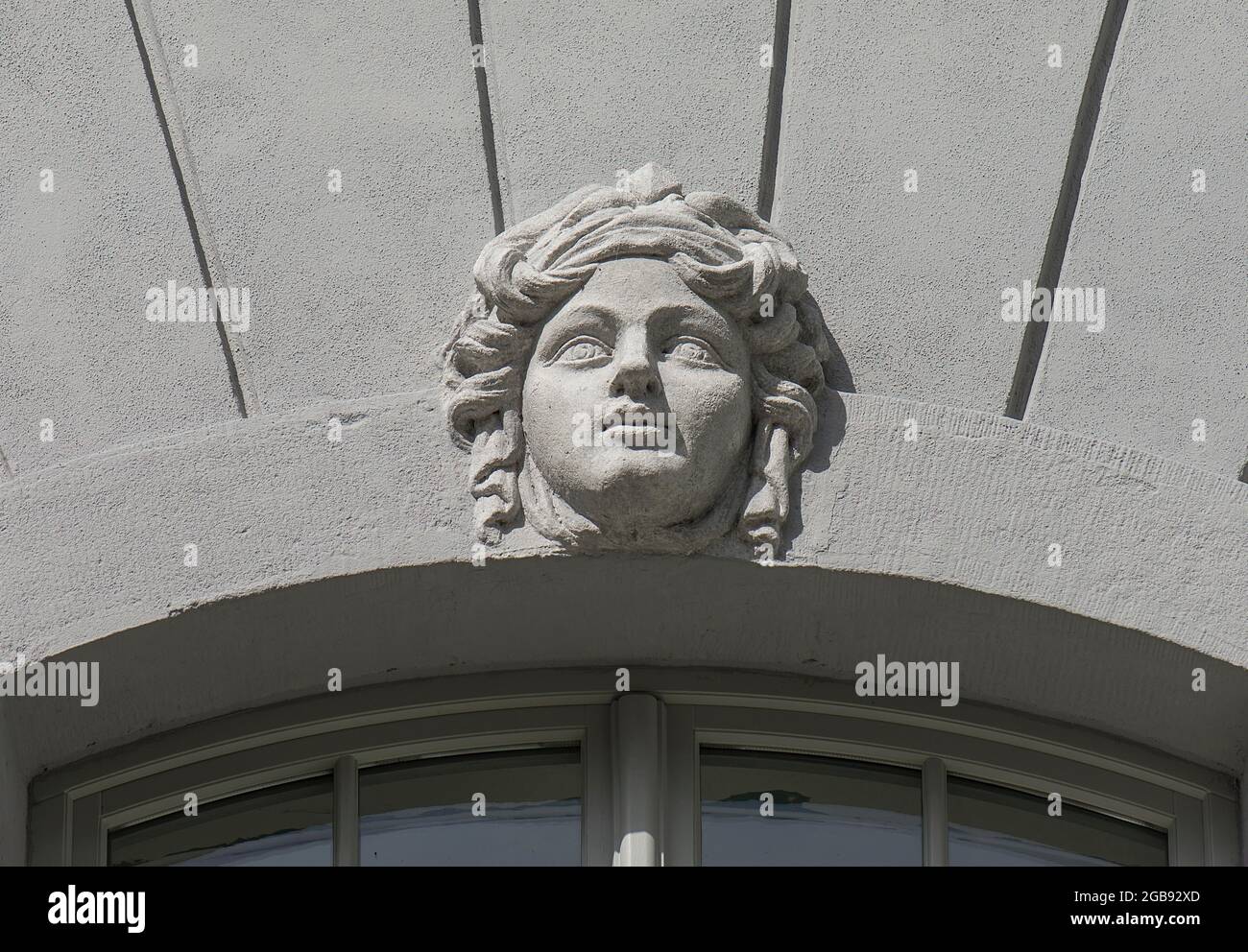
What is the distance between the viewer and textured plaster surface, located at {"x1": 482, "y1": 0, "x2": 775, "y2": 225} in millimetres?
5254

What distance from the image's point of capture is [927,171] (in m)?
5.28

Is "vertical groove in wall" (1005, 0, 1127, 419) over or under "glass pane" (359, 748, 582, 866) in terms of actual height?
over

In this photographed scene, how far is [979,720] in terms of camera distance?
5.08m

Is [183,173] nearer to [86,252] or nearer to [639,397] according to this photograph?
[86,252]

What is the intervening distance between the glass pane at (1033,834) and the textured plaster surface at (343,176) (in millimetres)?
1730

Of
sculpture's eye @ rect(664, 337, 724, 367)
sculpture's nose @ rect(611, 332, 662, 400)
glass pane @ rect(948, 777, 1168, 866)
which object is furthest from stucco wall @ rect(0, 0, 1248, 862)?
sculpture's nose @ rect(611, 332, 662, 400)

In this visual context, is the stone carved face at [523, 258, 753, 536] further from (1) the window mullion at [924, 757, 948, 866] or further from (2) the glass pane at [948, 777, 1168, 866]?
(2) the glass pane at [948, 777, 1168, 866]

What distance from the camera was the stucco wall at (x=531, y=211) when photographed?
4.79 meters

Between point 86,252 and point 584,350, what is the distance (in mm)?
1366

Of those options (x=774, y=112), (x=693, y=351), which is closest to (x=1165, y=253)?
(x=774, y=112)
